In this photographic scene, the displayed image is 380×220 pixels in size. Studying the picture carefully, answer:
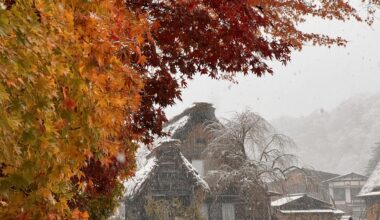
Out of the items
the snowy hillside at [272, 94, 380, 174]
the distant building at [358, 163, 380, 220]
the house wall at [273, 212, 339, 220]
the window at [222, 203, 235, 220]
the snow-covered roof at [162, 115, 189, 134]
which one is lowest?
the house wall at [273, 212, 339, 220]

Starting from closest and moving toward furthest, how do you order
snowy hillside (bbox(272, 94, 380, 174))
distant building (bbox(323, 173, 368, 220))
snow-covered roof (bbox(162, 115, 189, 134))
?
snow-covered roof (bbox(162, 115, 189, 134))
distant building (bbox(323, 173, 368, 220))
snowy hillside (bbox(272, 94, 380, 174))

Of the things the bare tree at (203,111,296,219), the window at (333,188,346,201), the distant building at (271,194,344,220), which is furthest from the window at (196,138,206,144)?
the window at (333,188,346,201)

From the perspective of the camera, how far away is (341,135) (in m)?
129

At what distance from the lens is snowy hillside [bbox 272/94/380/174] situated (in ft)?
388

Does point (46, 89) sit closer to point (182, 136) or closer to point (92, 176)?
point (92, 176)

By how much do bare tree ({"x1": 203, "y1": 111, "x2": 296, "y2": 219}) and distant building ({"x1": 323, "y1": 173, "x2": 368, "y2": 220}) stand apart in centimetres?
2560

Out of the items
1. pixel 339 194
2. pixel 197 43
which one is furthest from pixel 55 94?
pixel 339 194

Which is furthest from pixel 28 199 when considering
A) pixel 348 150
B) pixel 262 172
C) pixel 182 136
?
pixel 348 150

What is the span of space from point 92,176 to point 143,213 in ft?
62.2

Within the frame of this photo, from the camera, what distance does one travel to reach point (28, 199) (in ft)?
11.2

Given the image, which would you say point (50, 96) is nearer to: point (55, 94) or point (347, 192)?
point (55, 94)

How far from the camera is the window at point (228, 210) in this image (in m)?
29.8

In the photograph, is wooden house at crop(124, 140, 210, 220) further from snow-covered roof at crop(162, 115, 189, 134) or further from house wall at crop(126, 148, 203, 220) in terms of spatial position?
snow-covered roof at crop(162, 115, 189, 134)

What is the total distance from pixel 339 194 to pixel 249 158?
99.2 feet
